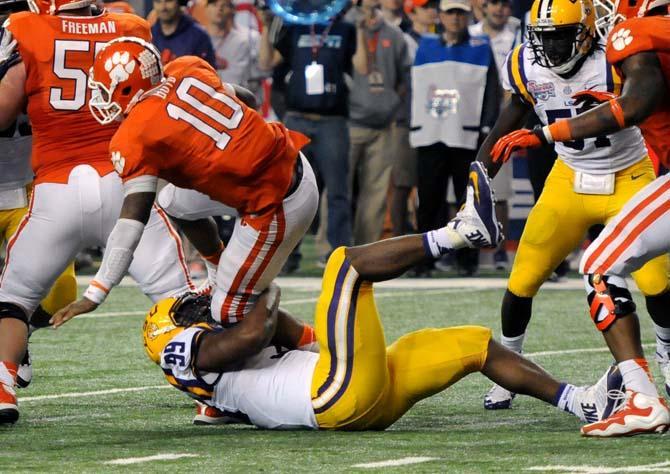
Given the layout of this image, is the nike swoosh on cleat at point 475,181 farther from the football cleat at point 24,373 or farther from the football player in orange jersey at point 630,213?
the football cleat at point 24,373

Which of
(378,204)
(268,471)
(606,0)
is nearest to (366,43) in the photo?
(378,204)

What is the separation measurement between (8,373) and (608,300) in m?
2.22

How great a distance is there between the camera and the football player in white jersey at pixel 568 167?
6.27m

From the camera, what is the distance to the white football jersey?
218 inches

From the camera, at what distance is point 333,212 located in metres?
12.0

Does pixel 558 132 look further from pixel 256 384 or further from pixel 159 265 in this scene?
pixel 159 265

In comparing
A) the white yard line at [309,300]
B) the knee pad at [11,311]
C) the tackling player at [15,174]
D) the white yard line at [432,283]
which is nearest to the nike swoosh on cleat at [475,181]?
the knee pad at [11,311]

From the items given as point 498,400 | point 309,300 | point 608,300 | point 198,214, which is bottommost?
point 309,300

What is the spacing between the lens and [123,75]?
5703 millimetres

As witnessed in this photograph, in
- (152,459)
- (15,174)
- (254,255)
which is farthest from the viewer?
(15,174)

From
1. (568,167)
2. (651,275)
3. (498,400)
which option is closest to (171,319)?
(498,400)

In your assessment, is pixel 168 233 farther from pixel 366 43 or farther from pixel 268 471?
pixel 366 43

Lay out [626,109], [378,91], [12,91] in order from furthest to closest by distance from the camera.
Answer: [378,91], [12,91], [626,109]

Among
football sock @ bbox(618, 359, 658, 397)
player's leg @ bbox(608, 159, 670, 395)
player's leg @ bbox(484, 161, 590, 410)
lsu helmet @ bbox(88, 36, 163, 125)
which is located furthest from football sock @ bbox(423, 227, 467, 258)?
lsu helmet @ bbox(88, 36, 163, 125)
